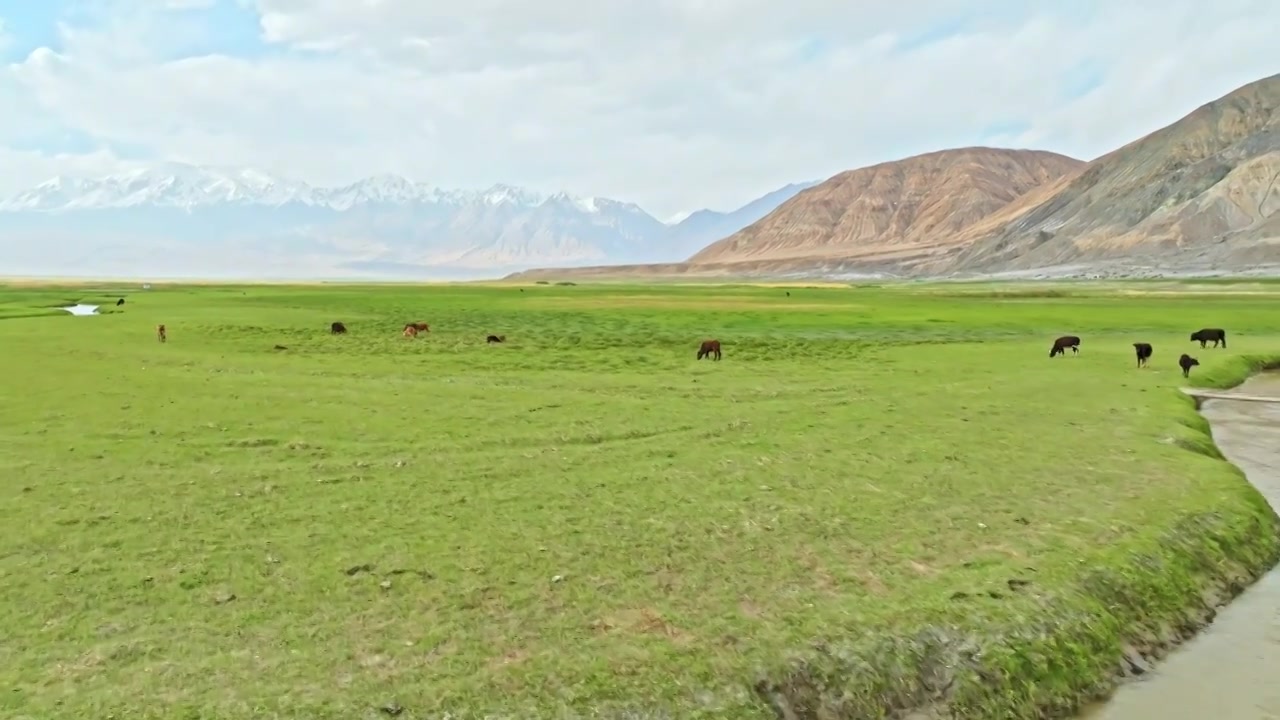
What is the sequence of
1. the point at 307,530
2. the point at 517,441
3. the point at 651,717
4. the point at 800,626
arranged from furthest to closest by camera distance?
the point at 517,441 < the point at 307,530 < the point at 800,626 < the point at 651,717

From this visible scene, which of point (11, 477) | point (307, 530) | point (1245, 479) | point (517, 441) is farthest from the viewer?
point (517, 441)

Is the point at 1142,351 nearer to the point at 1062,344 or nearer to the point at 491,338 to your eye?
the point at 1062,344

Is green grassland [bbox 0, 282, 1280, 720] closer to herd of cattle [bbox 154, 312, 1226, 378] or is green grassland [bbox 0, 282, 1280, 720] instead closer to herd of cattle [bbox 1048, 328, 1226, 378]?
herd of cattle [bbox 1048, 328, 1226, 378]

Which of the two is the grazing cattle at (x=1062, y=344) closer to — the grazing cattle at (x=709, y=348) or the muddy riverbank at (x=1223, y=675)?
the grazing cattle at (x=709, y=348)

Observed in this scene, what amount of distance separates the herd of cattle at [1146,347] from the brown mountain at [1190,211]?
390 ft

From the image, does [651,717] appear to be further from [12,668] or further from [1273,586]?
[1273,586]

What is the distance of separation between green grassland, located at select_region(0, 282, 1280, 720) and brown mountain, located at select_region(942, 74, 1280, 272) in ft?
488

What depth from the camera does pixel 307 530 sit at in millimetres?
11703

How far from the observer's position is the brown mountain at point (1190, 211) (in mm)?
149750

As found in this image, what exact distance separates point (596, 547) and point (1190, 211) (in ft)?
611

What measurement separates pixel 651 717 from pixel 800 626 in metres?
2.07

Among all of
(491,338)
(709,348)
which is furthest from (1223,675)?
(491,338)

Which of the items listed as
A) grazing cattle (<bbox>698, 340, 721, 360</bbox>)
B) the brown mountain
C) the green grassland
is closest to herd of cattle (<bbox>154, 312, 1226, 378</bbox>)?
grazing cattle (<bbox>698, 340, 721, 360</bbox>)

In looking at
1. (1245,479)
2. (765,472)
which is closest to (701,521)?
(765,472)
